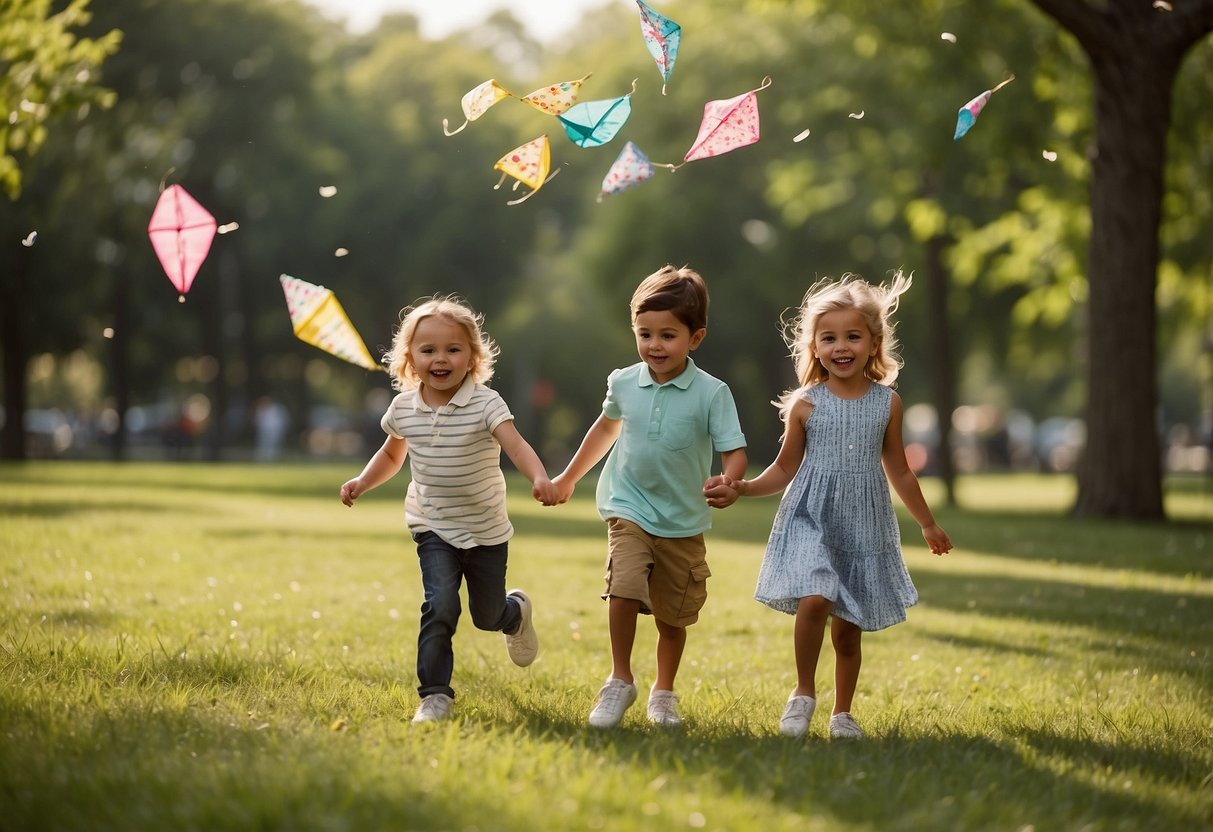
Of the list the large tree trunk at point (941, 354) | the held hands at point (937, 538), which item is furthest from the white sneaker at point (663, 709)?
the large tree trunk at point (941, 354)

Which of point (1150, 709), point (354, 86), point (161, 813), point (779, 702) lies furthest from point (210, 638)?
point (354, 86)

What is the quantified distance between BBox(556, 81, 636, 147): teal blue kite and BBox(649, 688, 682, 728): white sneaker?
237 centimetres

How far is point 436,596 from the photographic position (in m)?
5.62

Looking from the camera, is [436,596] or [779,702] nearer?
[436,596]

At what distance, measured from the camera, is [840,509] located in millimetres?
5605

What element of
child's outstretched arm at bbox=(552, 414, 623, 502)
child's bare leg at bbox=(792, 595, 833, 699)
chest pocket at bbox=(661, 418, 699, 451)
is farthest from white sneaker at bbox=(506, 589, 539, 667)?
child's bare leg at bbox=(792, 595, 833, 699)

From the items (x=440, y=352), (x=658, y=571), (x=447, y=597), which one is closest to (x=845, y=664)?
(x=658, y=571)

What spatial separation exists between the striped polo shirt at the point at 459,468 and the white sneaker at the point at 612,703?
725mm

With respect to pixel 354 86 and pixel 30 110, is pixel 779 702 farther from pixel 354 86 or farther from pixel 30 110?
pixel 354 86

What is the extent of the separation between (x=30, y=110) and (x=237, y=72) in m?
23.3

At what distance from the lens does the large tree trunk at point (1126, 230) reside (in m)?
15.6

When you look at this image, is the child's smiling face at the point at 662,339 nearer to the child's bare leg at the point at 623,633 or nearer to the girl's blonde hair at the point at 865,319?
the girl's blonde hair at the point at 865,319

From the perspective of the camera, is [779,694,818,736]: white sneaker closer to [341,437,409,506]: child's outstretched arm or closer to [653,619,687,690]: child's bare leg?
[653,619,687,690]: child's bare leg

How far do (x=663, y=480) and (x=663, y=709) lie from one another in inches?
34.6
